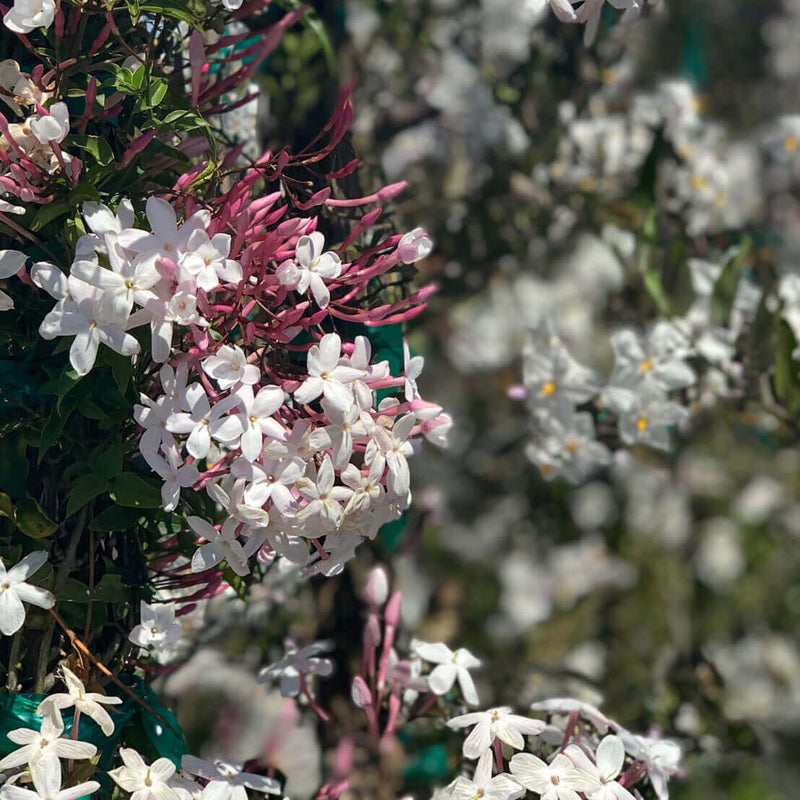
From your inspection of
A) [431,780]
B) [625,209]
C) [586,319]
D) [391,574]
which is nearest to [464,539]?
[586,319]

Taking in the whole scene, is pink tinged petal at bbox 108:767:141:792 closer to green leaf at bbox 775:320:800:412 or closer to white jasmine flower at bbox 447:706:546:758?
white jasmine flower at bbox 447:706:546:758

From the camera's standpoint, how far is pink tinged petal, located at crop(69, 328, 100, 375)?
49 centimetres

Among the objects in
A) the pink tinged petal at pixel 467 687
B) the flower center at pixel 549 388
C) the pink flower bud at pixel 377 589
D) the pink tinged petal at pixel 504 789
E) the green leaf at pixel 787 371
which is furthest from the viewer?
the flower center at pixel 549 388

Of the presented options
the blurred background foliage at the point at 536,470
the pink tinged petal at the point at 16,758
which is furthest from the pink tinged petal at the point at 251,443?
the blurred background foliage at the point at 536,470

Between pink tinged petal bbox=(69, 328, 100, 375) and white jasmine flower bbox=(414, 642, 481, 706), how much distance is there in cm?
37

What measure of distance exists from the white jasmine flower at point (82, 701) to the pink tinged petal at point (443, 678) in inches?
10.1

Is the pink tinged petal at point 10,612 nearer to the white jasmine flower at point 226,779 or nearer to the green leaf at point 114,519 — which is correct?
the green leaf at point 114,519

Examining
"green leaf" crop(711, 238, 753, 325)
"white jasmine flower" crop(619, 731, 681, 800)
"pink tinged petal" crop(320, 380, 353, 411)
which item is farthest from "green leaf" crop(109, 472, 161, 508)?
"green leaf" crop(711, 238, 753, 325)

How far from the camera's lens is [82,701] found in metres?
0.54

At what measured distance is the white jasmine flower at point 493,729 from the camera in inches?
24.2

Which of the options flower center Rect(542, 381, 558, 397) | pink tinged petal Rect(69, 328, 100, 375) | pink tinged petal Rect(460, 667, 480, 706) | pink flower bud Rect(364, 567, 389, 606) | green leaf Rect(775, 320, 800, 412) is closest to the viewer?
pink tinged petal Rect(69, 328, 100, 375)

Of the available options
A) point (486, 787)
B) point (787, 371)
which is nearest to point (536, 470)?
point (787, 371)

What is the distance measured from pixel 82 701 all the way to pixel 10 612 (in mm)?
67

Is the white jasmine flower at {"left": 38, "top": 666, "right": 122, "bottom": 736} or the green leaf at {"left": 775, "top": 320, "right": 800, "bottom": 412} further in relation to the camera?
the green leaf at {"left": 775, "top": 320, "right": 800, "bottom": 412}
